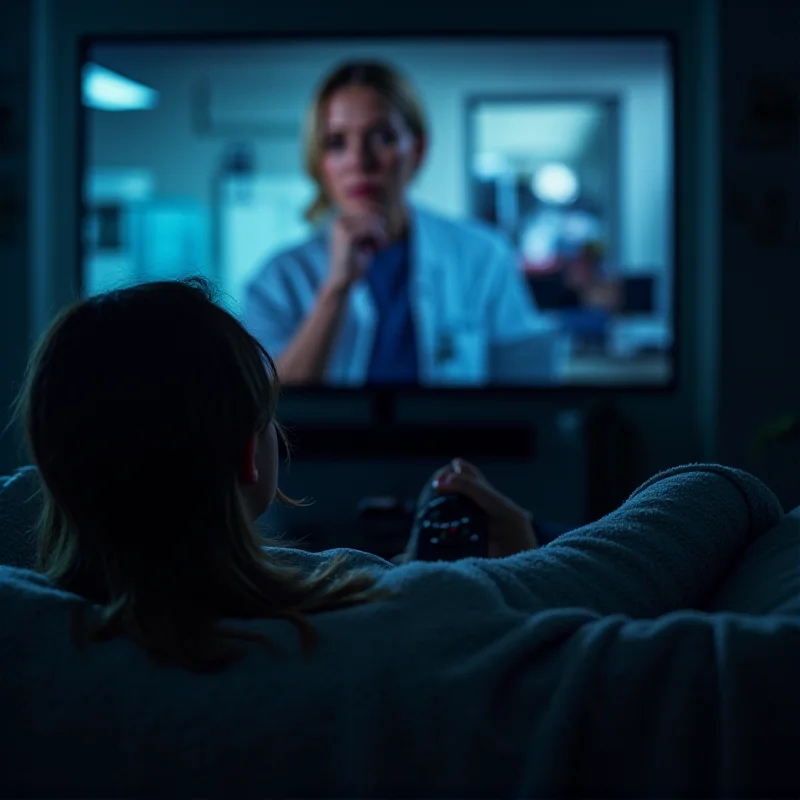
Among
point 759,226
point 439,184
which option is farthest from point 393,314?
point 759,226

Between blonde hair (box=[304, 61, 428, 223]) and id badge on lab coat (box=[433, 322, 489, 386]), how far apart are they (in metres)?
0.66

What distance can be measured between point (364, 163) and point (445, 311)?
636 mm

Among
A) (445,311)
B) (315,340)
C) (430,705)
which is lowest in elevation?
(430,705)

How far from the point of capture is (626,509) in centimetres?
81

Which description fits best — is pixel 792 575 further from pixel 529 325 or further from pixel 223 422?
pixel 529 325

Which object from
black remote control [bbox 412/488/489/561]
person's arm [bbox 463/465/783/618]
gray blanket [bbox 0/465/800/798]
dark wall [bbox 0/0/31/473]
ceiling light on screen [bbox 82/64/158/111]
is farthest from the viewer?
ceiling light on screen [bbox 82/64/158/111]

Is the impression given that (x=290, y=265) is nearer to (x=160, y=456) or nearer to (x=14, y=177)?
(x=14, y=177)

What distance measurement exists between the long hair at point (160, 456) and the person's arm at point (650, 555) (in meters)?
0.11

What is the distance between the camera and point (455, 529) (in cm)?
125

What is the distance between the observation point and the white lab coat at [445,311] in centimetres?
430

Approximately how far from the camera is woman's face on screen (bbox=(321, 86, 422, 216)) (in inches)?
170

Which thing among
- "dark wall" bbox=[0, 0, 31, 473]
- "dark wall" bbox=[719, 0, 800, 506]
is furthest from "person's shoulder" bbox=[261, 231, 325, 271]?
"dark wall" bbox=[719, 0, 800, 506]

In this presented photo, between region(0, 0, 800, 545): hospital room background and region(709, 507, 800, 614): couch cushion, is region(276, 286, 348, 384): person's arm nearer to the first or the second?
region(0, 0, 800, 545): hospital room background

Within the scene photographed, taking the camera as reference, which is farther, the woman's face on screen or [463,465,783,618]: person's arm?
the woman's face on screen
